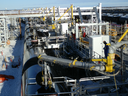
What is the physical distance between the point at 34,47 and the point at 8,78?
143 inches

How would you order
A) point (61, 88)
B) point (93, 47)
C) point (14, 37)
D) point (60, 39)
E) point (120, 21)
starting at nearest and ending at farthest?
point (61, 88), point (93, 47), point (60, 39), point (14, 37), point (120, 21)

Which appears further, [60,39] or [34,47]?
[60,39]

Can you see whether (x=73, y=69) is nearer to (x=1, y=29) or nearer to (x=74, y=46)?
(x=74, y=46)

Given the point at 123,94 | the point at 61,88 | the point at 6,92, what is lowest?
the point at 6,92

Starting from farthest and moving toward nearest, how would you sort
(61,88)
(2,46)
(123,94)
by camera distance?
(2,46)
(61,88)
(123,94)

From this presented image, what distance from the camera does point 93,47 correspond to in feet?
35.3

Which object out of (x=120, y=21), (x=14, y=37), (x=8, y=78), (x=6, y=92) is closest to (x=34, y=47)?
(x=8, y=78)

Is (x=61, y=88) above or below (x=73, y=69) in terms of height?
below

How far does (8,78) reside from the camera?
15219mm

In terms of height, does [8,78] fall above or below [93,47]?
below

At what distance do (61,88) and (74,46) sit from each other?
21.7ft

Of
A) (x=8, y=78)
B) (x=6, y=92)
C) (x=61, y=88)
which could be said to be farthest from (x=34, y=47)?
(x=61, y=88)

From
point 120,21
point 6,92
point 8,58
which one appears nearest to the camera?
point 6,92

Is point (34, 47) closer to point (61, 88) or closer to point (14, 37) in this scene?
point (61, 88)
